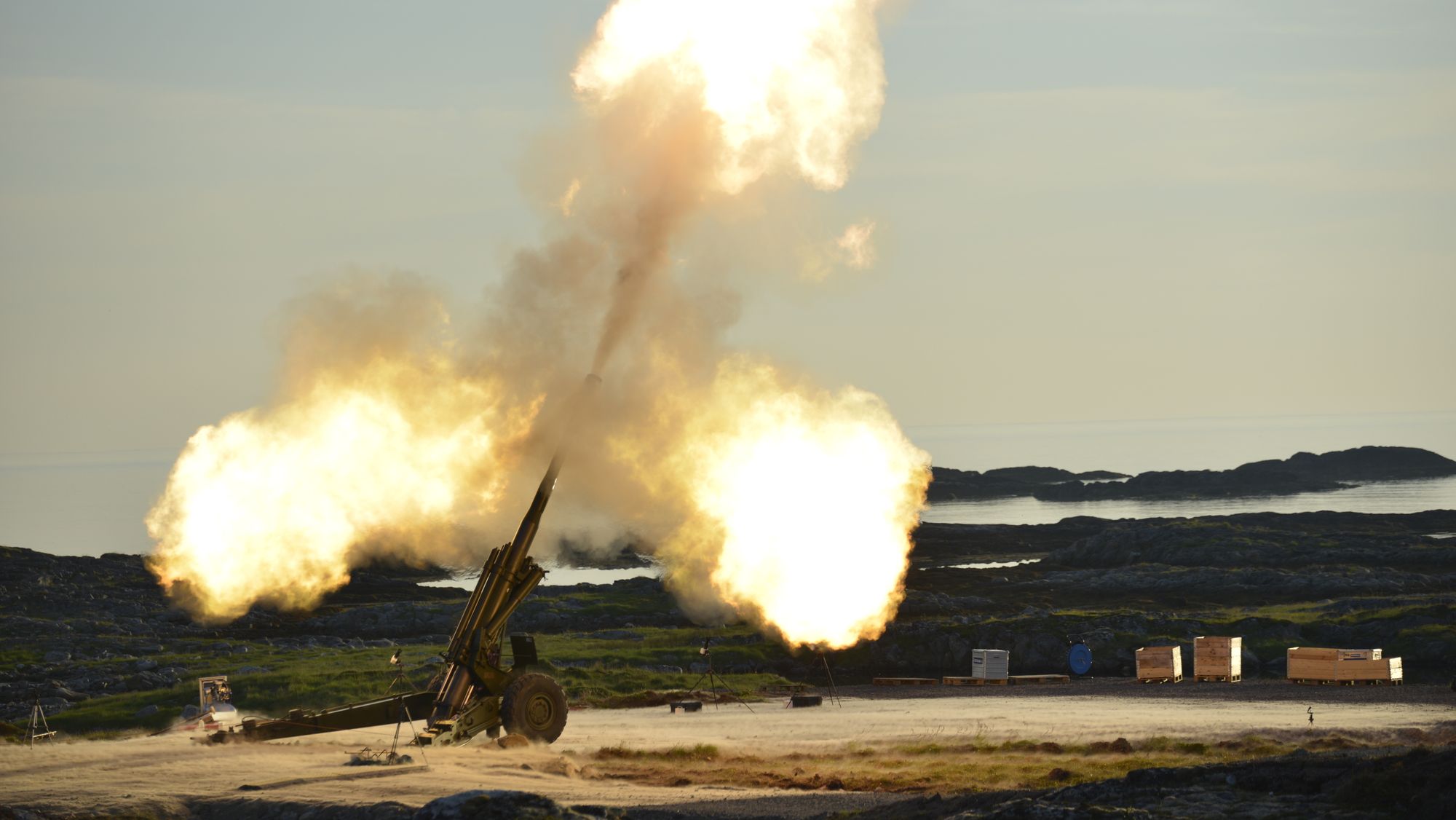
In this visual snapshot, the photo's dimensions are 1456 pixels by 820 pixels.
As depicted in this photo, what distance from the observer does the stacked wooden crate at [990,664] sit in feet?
206

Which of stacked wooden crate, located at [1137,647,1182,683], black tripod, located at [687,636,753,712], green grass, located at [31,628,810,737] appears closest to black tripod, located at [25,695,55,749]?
green grass, located at [31,628,810,737]

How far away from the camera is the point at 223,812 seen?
1350 inches

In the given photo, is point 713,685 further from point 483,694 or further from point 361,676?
point 483,694

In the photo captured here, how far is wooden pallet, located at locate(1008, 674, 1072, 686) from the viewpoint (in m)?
62.5

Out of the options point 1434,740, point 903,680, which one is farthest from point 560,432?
point 1434,740

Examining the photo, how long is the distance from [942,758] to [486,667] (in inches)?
504

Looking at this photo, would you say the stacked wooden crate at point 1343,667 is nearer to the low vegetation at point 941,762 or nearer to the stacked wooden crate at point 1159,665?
the stacked wooden crate at point 1159,665

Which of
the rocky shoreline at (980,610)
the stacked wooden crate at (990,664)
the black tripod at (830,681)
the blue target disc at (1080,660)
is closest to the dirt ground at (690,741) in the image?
the black tripod at (830,681)

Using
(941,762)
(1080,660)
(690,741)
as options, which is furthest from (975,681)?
(941,762)

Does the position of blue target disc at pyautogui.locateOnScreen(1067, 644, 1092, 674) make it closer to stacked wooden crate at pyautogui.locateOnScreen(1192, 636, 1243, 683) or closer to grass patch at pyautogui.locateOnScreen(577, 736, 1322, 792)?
stacked wooden crate at pyautogui.locateOnScreen(1192, 636, 1243, 683)

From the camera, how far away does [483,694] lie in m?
41.7

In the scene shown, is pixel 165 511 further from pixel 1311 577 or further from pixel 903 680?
pixel 1311 577

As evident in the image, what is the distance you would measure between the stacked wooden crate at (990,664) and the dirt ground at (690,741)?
1.94 m

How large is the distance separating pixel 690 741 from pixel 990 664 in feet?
70.4
